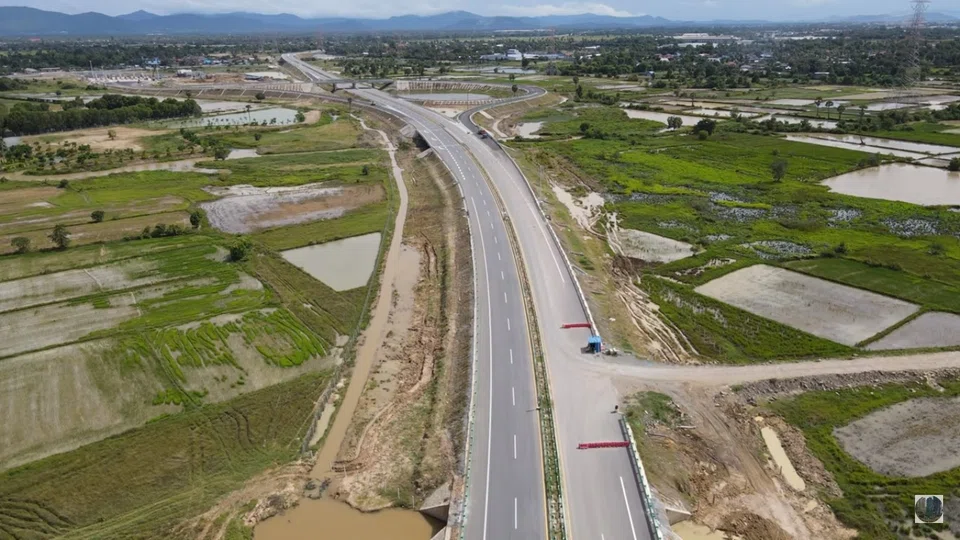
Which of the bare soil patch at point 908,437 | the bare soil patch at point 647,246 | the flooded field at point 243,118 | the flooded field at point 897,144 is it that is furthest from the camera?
the flooded field at point 243,118

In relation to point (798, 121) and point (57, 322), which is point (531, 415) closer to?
point (57, 322)

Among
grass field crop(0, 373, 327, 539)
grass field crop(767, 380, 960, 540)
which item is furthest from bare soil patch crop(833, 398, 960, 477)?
grass field crop(0, 373, 327, 539)

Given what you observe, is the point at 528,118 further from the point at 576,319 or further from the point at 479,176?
the point at 576,319

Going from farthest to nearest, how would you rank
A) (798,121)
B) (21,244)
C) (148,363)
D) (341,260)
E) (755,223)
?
(798,121)
(755,223)
(341,260)
(21,244)
(148,363)

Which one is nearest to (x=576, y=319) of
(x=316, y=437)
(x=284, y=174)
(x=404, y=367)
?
(x=404, y=367)

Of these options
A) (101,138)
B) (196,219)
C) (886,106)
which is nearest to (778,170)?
(196,219)

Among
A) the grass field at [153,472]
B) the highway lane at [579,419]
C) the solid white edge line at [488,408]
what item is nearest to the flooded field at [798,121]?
the highway lane at [579,419]

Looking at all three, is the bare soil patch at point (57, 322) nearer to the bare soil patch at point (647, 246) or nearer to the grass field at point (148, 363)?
the grass field at point (148, 363)
